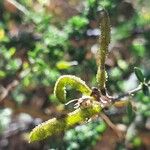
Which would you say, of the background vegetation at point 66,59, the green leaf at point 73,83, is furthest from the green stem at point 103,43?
the background vegetation at point 66,59

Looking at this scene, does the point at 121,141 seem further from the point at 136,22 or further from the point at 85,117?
the point at 85,117

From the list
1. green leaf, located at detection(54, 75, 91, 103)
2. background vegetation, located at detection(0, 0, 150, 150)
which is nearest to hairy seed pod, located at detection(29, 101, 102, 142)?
green leaf, located at detection(54, 75, 91, 103)

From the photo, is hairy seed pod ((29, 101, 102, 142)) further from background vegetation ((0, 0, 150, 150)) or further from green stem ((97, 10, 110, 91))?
background vegetation ((0, 0, 150, 150))

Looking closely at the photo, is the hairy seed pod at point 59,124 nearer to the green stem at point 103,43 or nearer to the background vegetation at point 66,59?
the green stem at point 103,43

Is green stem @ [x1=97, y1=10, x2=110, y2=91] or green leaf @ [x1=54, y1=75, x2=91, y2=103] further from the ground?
green stem @ [x1=97, y1=10, x2=110, y2=91]

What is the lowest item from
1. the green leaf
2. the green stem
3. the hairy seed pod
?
the hairy seed pod

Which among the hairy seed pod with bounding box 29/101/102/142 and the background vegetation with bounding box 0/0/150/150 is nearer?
the hairy seed pod with bounding box 29/101/102/142

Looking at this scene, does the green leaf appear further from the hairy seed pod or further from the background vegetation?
the background vegetation

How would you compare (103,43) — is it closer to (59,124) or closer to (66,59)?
(59,124)
